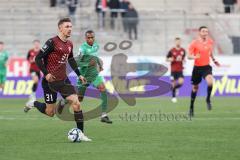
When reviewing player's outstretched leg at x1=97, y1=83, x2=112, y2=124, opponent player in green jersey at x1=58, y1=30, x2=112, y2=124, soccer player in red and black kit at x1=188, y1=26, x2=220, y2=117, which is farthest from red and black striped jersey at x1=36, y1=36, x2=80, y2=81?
soccer player in red and black kit at x1=188, y1=26, x2=220, y2=117

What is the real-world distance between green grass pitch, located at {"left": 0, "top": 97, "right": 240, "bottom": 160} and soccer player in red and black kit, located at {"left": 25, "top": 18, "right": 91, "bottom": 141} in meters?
0.77

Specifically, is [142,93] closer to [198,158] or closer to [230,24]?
[230,24]

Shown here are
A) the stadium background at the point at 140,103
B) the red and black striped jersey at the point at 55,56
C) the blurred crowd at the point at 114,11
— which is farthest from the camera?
the blurred crowd at the point at 114,11

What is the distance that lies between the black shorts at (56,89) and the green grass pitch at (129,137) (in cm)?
82

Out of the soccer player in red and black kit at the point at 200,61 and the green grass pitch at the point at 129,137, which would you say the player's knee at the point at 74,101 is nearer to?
the green grass pitch at the point at 129,137

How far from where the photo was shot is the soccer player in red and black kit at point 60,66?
47.3 feet

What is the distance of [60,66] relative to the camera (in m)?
14.8

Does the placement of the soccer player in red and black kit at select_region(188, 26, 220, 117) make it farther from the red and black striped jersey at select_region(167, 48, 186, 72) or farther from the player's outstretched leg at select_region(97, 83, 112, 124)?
the red and black striped jersey at select_region(167, 48, 186, 72)

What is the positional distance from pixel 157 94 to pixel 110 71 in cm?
246

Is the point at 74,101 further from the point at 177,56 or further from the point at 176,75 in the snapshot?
the point at 176,75

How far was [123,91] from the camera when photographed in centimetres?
3123

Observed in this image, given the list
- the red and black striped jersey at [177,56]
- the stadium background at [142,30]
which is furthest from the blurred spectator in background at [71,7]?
the red and black striped jersey at [177,56]

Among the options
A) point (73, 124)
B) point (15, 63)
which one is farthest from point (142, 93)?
point (73, 124)

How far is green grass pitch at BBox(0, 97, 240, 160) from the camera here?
1238 cm
